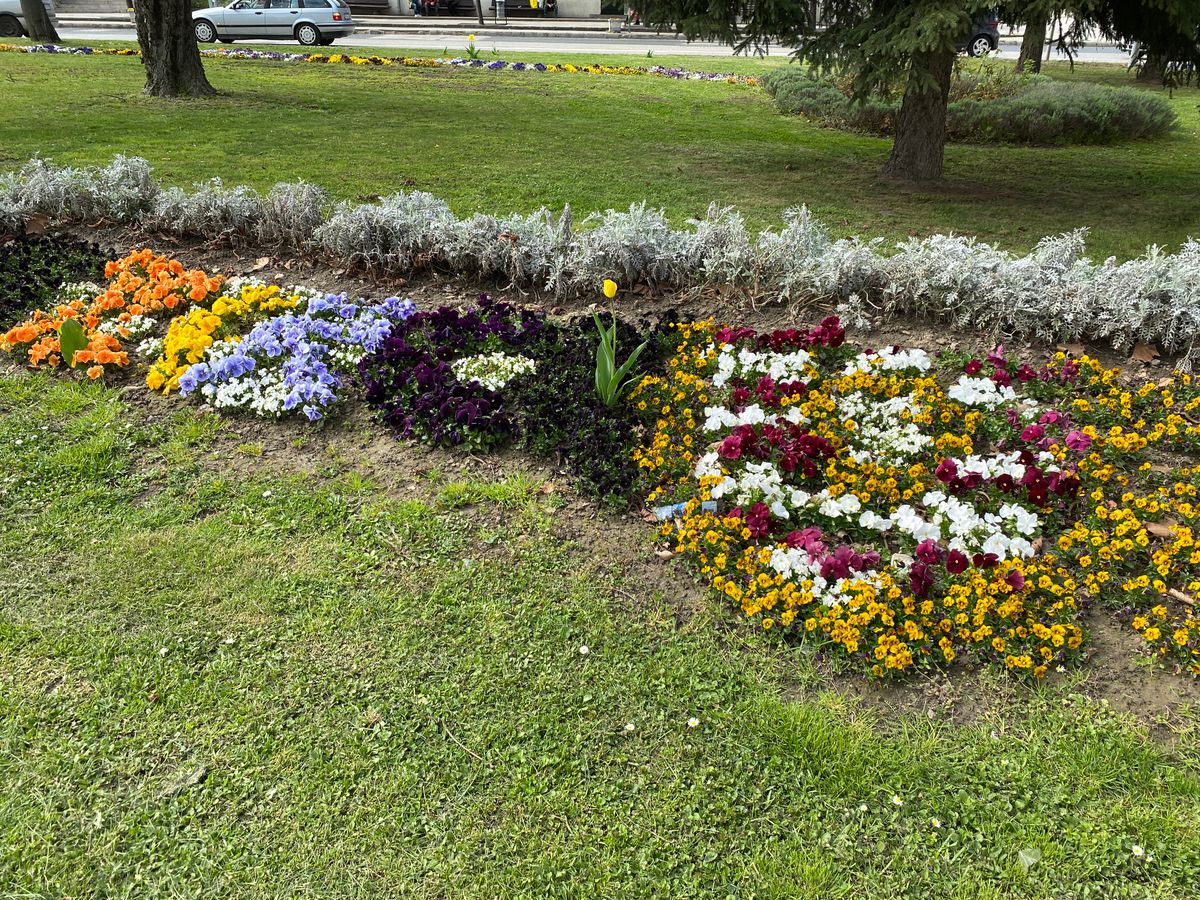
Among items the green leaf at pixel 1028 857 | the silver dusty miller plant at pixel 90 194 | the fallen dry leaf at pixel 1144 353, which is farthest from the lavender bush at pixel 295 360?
the fallen dry leaf at pixel 1144 353

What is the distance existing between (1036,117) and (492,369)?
10675mm

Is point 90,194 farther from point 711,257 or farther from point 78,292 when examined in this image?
point 711,257

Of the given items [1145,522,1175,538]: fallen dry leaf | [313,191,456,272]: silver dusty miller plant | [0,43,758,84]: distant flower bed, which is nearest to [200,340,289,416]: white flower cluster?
[313,191,456,272]: silver dusty miller plant

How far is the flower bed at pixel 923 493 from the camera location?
266 centimetres

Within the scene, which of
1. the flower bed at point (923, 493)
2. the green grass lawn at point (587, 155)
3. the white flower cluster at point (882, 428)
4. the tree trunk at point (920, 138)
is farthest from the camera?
the tree trunk at point (920, 138)

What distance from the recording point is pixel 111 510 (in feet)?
10.9

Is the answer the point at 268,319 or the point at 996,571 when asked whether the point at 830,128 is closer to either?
the point at 268,319

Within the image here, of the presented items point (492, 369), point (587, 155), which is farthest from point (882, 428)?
point (587, 155)

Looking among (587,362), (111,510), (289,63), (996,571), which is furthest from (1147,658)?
(289,63)

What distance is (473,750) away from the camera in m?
2.36

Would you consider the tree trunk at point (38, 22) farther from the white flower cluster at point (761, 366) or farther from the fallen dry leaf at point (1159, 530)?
the fallen dry leaf at point (1159, 530)

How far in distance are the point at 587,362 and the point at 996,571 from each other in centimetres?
211

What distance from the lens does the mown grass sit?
2.06m

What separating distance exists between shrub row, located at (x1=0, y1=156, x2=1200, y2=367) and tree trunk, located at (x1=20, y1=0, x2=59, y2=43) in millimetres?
18272
